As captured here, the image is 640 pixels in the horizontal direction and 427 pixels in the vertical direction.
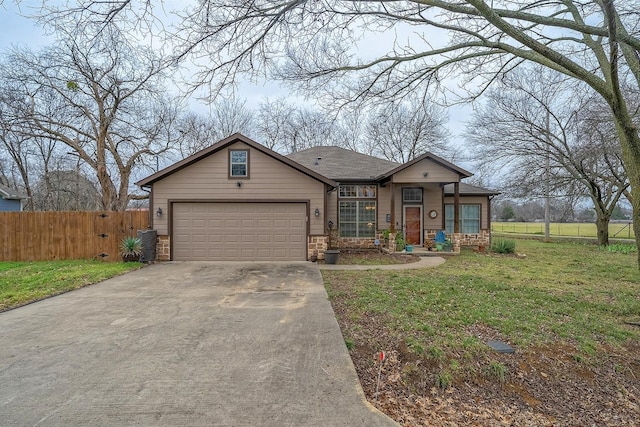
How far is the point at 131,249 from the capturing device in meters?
10.3

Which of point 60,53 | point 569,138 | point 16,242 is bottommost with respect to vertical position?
point 16,242

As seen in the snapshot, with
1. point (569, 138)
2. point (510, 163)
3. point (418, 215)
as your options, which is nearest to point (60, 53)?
point (418, 215)

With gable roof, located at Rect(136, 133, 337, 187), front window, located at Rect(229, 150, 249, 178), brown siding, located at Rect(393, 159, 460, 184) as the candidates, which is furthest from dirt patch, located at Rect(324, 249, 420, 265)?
front window, located at Rect(229, 150, 249, 178)

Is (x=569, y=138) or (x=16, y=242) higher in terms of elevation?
(x=569, y=138)

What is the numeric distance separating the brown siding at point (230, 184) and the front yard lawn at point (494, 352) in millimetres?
4583

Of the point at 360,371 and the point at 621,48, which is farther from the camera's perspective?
the point at 621,48

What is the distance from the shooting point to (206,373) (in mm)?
3297

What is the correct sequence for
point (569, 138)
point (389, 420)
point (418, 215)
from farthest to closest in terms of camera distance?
point (569, 138)
point (418, 215)
point (389, 420)

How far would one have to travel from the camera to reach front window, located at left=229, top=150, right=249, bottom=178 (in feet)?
36.6

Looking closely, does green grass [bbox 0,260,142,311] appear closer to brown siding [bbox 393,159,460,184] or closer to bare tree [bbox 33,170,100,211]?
brown siding [bbox 393,159,460,184]

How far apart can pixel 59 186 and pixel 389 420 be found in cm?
3086

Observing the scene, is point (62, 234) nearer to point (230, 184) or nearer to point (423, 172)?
point (230, 184)

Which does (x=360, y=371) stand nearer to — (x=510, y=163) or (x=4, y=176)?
(x=510, y=163)

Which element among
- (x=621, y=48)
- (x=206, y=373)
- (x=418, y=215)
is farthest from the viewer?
(x=418, y=215)
